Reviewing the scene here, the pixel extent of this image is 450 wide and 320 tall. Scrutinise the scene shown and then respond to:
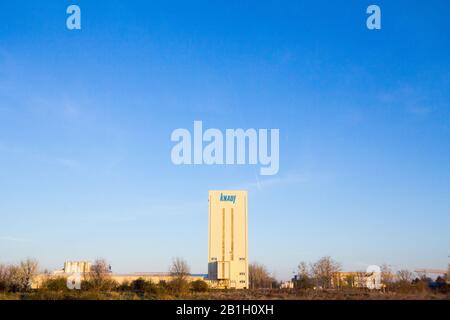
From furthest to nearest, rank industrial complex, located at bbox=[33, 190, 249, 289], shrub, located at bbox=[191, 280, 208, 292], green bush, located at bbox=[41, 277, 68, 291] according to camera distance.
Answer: industrial complex, located at bbox=[33, 190, 249, 289] < shrub, located at bbox=[191, 280, 208, 292] < green bush, located at bbox=[41, 277, 68, 291]

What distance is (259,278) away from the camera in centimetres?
10719

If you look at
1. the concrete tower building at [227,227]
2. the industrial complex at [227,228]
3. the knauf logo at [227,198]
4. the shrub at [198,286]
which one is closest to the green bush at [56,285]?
the shrub at [198,286]

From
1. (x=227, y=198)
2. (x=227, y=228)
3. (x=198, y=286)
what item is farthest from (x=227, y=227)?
(x=198, y=286)

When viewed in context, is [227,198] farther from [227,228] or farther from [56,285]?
[56,285]

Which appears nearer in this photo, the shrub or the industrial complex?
the shrub

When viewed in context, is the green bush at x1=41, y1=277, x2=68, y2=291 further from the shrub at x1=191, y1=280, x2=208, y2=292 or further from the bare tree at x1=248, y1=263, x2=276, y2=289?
the bare tree at x1=248, y1=263, x2=276, y2=289

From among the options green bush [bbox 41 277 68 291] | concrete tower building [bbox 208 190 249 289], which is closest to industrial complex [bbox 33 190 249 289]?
concrete tower building [bbox 208 190 249 289]

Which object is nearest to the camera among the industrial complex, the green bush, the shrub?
the green bush

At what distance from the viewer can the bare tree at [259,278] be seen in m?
105

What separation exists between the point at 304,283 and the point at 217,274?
866 inches

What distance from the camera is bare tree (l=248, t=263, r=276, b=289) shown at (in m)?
105

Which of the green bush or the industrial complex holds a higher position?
the industrial complex
